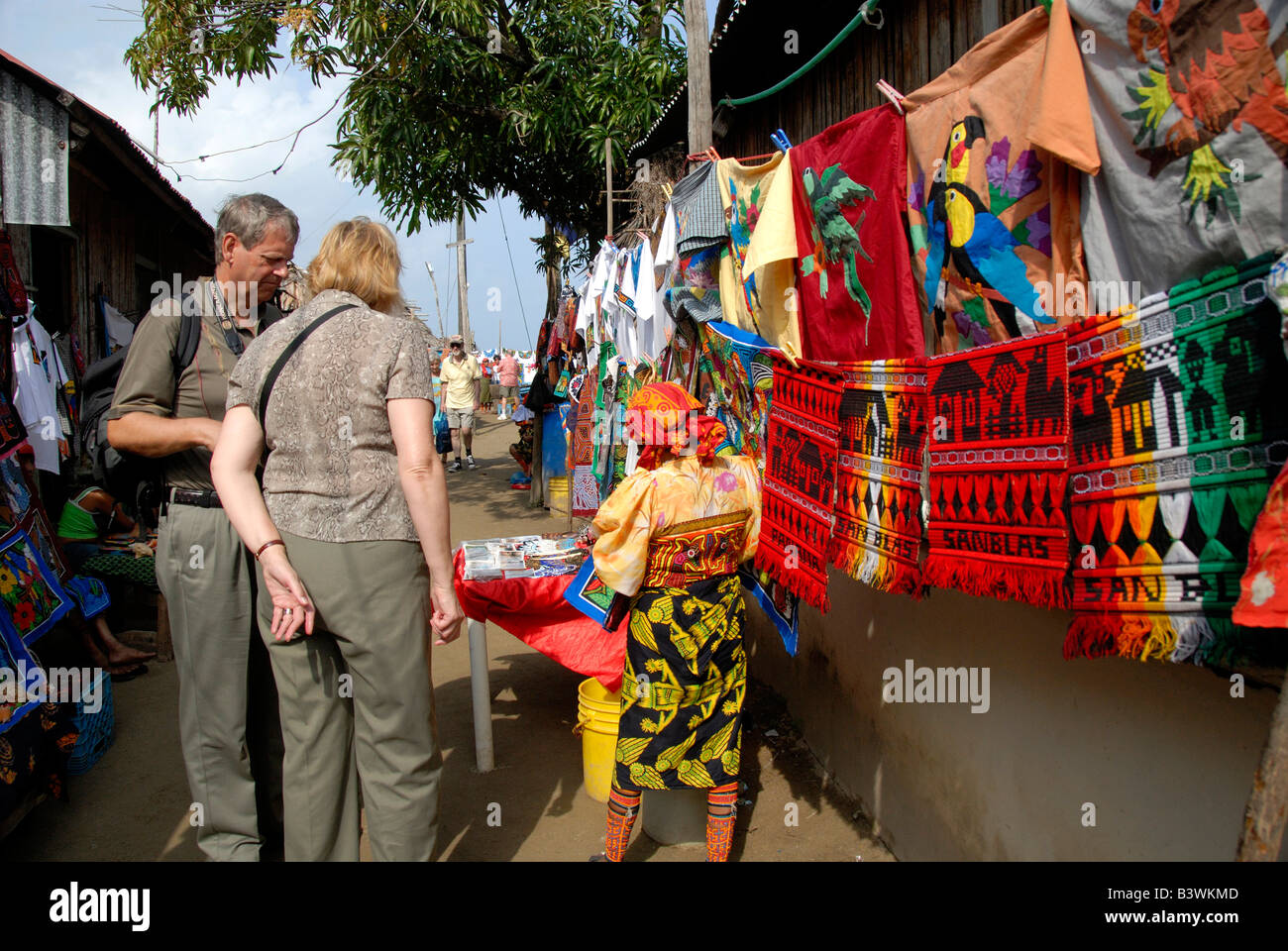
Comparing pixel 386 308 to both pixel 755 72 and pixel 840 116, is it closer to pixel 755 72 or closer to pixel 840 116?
pixel 840 116

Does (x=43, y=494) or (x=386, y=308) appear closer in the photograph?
(x=386, y=308)

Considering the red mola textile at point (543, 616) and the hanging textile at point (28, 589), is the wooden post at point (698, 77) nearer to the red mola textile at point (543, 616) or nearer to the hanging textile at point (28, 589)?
the red mola textile at point (543, 616)

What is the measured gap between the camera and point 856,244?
2.70m

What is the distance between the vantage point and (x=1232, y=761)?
5.74 ft

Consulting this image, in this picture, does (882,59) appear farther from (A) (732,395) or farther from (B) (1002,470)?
(B) (1002,470)

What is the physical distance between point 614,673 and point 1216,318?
2.81m

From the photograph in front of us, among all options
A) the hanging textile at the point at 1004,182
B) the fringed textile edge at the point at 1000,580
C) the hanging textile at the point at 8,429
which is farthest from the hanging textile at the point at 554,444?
the fringed textile edge at the point at 1000,580

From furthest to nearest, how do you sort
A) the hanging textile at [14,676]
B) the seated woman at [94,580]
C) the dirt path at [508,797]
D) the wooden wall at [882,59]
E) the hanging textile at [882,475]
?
the seated woman at [94,580]
the dirt path at [508,797]
the hanging textile at [14,676]
the wooden wall at [882,59]
the hanging textile at [882,475]

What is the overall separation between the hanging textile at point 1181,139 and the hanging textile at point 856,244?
0.69 metres

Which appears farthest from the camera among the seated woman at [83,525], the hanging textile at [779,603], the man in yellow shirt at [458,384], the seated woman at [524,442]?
the man in yellow shirt at [458,384]

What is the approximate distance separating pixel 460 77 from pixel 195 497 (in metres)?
9.28

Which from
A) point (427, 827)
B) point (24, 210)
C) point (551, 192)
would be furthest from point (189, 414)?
point (551, 192)

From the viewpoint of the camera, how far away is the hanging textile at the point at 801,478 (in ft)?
8.75
